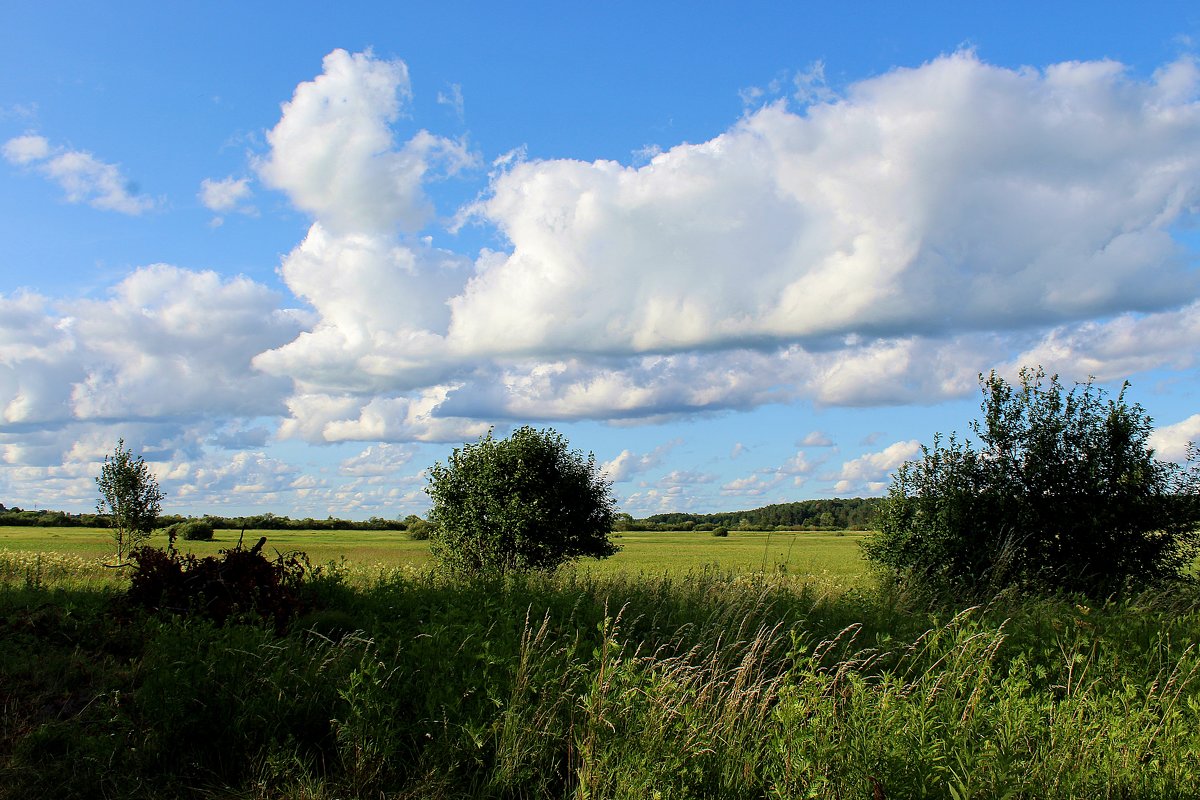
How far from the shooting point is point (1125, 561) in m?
17.7

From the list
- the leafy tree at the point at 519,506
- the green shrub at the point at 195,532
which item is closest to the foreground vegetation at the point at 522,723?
the leafy tree at the point at 519,506

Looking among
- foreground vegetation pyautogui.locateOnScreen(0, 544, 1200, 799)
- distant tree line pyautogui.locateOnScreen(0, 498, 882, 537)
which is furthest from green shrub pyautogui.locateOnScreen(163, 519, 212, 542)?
foreground vegetation pyautogui.locateOnScreen(0, 544, 1200, 799)

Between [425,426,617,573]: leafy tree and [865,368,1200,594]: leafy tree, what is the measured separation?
9487 millimetres

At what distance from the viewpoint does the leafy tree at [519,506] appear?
73.7 ft

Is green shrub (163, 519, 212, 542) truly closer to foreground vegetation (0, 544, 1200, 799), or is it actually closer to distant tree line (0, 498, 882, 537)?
distant tree line (0, 498, 882, 537)

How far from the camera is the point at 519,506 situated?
22438mm

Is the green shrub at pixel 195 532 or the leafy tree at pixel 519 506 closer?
the leafy tree at pixel 519 506

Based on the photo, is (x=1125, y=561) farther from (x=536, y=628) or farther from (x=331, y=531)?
(x=331, y=531)

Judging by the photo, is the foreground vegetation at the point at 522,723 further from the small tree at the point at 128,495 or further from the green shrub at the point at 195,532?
the green shrub at the point at 195,532

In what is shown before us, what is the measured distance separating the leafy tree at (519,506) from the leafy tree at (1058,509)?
9487 mm

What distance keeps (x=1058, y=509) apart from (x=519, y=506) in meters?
13.8

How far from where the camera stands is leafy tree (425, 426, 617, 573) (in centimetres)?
2247

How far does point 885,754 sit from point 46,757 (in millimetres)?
6358

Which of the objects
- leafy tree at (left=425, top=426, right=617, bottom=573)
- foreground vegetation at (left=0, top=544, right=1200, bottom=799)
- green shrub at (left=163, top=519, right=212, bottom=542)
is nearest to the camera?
foreground vegetation at (left=0, top=544, right=1200, bottom=799)
